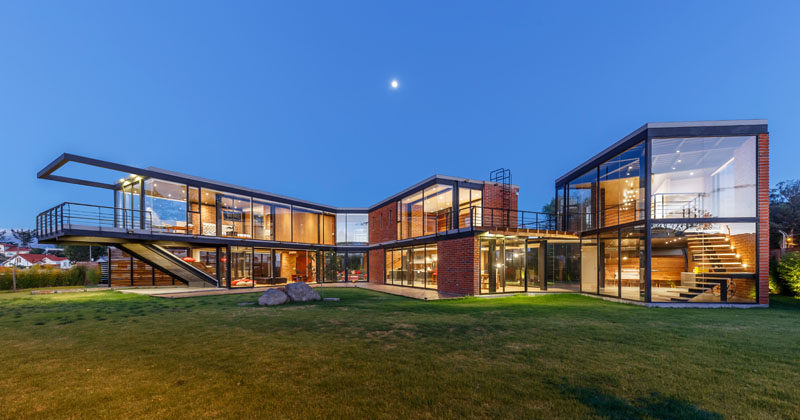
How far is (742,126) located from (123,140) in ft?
618

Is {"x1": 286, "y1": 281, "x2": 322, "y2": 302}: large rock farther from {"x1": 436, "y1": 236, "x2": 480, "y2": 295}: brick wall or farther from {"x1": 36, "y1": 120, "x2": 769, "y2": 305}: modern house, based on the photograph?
{"x1": 436, "y1": 236, "x2": 480, "y2": 295}: brick wall

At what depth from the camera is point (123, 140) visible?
142500mm

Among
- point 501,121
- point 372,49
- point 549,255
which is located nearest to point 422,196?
point 549,255

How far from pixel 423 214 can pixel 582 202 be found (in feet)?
26.4

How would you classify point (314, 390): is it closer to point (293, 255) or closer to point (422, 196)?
point (422, 196)

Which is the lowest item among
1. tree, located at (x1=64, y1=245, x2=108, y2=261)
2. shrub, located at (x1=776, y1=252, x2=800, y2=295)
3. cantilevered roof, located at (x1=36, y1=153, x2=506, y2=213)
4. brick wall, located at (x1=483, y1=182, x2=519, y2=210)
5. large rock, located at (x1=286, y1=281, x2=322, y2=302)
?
tree, located at (x1=64, y1=245, x2=108, y2=261)

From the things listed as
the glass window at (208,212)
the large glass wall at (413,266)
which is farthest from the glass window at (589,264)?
the glass window at (208,212)

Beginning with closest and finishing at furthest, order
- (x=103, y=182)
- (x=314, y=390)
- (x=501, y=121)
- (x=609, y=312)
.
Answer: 1. (x=314, y=390)
2. (x=609, y=312)
3. (x=103, y=182)
4. (x=501, y=121)

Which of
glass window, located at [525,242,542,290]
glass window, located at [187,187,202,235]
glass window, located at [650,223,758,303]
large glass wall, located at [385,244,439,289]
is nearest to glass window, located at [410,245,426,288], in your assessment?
large glass wall, located at [385,244,439,289]

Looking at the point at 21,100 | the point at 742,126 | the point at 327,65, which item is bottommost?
the point at 742,126

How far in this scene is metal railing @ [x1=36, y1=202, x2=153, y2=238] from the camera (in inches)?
541

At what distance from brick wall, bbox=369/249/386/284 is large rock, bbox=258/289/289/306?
10.2 metres

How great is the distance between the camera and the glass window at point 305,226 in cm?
2242

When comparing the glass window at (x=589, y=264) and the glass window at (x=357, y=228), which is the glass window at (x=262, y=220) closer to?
the glass window at (x=357, y=228)
